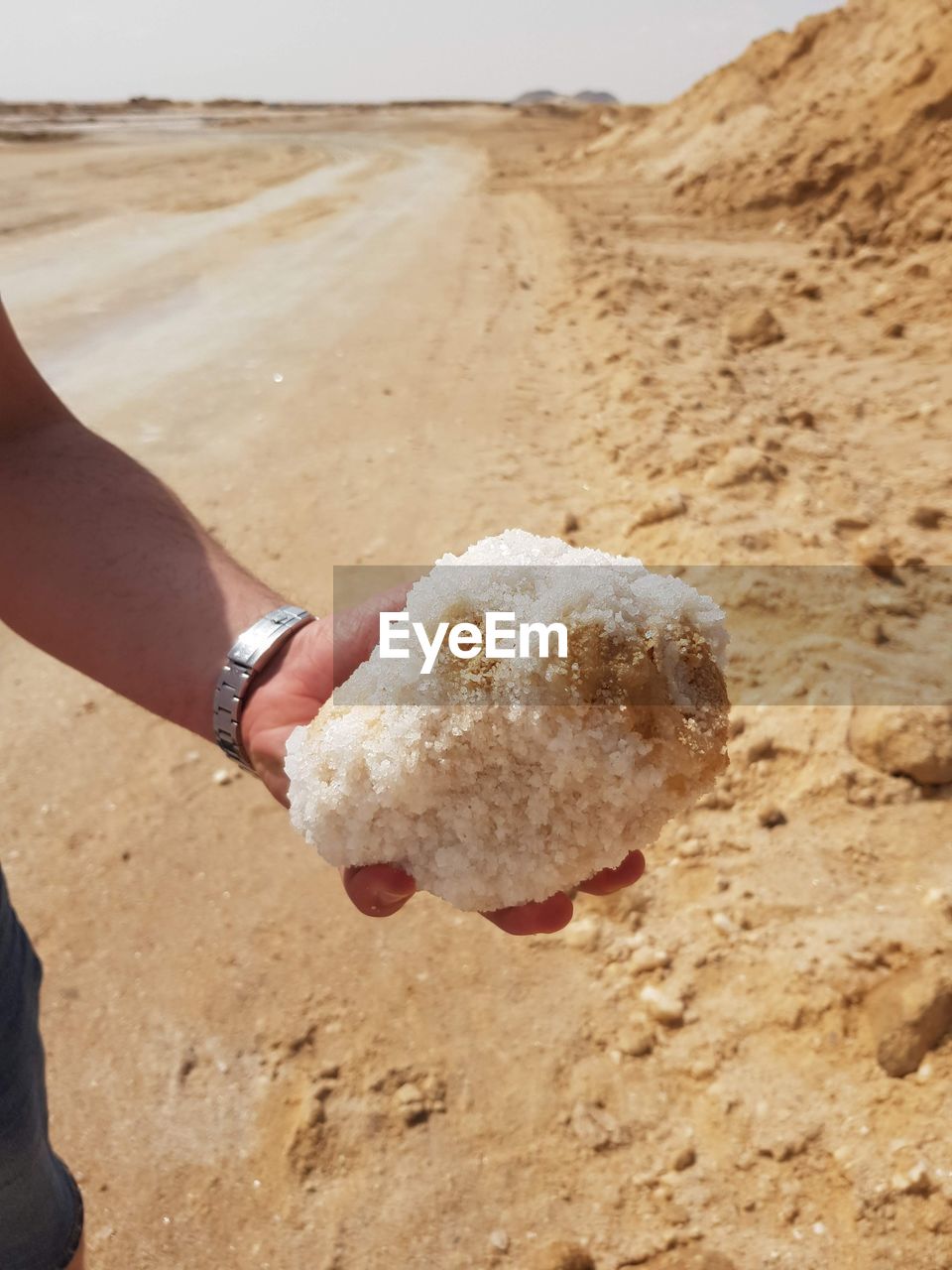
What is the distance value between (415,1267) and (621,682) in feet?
5.27

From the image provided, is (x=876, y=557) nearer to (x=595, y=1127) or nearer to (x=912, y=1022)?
(x=912, y=1022)

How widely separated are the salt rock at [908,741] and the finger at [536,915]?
67.9 inches

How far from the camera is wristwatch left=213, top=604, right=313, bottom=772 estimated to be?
1943mm

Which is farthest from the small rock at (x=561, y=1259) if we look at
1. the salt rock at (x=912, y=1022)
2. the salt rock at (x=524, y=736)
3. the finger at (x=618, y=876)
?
the salt rock at (x=524, y=736)

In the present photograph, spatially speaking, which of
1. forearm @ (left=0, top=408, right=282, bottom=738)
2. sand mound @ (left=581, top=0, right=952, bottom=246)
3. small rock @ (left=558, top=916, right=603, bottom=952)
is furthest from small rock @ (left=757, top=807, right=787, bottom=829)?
sand mound @ (left=581, top=0, right=952, bottom=246)

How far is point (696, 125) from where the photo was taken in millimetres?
16719

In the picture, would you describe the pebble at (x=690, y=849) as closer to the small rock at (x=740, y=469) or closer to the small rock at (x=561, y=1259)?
the small rock at (x=561, y=1259)

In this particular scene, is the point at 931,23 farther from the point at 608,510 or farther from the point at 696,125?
the point at 608,510

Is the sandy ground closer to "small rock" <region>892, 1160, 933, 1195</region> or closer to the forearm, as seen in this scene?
"small rock" <region>892, 1160, 933, 1195</region>

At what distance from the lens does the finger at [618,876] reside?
1.76m

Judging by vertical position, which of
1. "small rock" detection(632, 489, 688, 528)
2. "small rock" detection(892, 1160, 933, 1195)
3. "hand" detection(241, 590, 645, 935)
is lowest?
"small rock" detection(892, 1160, 933, 1195)

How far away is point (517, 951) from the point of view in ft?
9.36

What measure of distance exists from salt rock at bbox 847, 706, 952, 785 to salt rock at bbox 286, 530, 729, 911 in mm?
1731

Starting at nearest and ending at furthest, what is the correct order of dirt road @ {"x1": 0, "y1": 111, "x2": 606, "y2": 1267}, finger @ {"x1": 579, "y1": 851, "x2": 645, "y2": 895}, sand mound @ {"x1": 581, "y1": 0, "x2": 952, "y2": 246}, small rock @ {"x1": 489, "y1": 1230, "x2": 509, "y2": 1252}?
finger @ {"x1": 579, "y1": 851, "x2": 645, "y2": 895}, small rock @ {"x1": 489, "y1": 1230, "x2": 509, "y2": 1252}, dirt road @ {"x1": 0, "y1": 111, "x2": 606, "y2": 1267}, sand mound @ {"x1": 581, "y1": 0, "x2": 952, "y2": 246}
